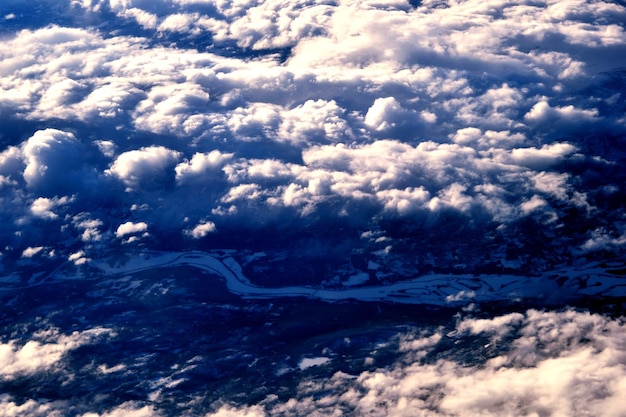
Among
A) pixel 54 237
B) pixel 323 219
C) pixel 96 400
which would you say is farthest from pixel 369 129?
pixel 96 400

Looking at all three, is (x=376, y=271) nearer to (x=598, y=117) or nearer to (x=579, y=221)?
(x=579, y=221)

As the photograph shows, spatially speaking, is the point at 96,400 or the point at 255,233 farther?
the point at 255,233

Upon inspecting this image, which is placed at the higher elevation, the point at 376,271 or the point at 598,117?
the point at 598,117

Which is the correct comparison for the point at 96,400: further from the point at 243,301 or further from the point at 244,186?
the point at 244,186

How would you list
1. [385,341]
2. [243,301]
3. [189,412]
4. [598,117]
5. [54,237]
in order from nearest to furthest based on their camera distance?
[189,412], [385,341], [243,301], [54,237], [598,117]

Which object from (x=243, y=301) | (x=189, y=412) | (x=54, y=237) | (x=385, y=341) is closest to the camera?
(x=189, y=412)

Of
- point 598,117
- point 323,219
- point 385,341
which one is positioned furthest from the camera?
point 598,117

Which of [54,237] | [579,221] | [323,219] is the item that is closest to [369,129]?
[323,219]

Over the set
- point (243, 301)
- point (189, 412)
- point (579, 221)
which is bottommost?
point (189, 412)

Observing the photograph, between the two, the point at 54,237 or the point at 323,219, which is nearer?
the point at 323,219
